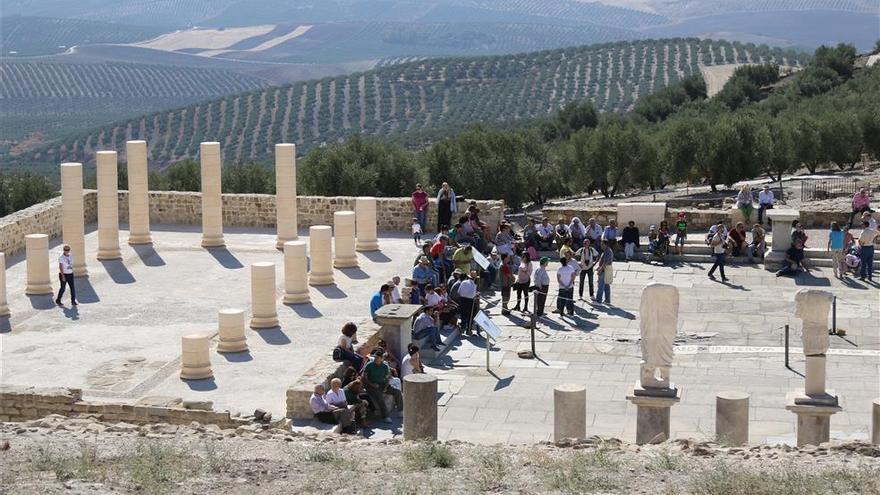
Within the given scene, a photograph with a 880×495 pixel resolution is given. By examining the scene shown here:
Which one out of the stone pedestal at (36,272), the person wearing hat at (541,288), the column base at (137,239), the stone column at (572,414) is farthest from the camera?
the column base at (137,239)

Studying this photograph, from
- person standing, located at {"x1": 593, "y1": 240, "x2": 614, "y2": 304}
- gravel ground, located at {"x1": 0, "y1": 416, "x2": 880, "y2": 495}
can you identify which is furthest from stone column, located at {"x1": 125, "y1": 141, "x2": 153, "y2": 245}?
gravel ground, located at {"x1": 0, "y1": 416, "x2": 880, "y2": 495}

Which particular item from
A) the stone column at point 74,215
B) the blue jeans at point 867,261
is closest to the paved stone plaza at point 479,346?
the stone column at point 74,215

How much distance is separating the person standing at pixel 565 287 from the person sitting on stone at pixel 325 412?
715 cm

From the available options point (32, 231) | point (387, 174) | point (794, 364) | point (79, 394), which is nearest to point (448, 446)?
point (79, 394)

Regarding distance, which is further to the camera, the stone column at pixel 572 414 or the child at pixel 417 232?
the child at pixel 417 232

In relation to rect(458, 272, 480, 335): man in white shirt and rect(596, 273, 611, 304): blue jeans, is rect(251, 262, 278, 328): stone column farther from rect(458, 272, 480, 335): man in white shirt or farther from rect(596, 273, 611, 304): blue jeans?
rect(596, 273, 611, 304): blue jeans

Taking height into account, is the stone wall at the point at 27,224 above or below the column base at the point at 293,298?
above

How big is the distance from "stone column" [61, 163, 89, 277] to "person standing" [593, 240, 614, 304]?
29.4 feet

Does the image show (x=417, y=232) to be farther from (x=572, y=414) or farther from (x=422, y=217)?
(x=572, y=414)

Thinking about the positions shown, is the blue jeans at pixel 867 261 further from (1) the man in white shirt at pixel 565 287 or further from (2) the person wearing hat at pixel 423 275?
(2) the person wearing hat at pixel 423 275

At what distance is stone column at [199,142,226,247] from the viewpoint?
27.4 m

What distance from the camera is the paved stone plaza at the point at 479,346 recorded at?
17719 millimetres

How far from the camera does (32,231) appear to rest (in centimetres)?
2664

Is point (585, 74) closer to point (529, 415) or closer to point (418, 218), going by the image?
point (418, 218)
